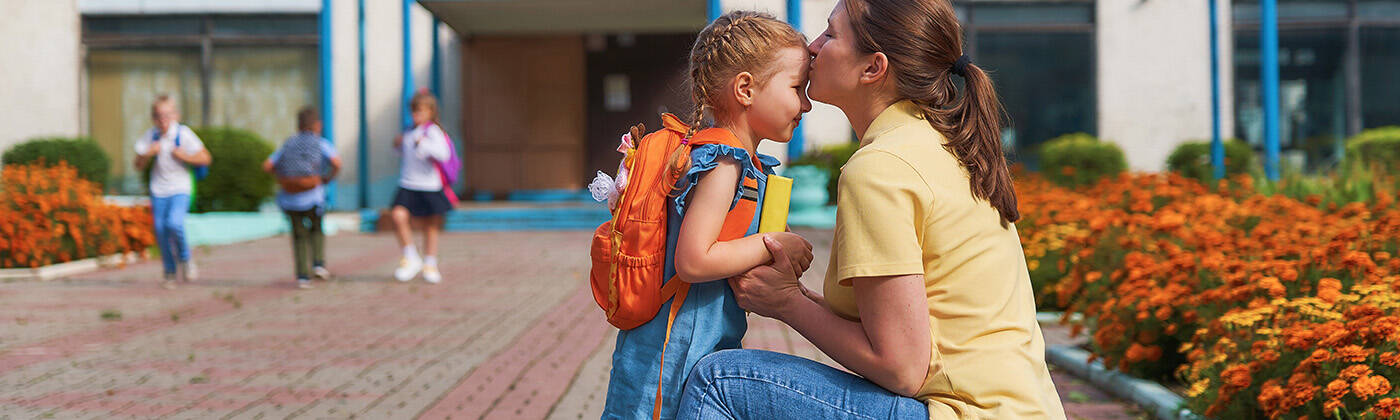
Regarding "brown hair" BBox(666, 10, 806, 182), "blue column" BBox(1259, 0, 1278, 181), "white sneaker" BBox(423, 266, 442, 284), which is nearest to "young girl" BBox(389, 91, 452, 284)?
"white sneaker" BBox(423, 266, 442, 284)

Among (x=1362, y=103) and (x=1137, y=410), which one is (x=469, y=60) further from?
(x=1137, y=410)

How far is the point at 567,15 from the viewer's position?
16969 millimetres

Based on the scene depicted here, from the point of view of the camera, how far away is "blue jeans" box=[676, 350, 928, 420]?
204 cm

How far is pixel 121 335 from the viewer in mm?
6793

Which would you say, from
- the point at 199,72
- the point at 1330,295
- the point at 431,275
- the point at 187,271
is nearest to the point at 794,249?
the point at 1330,295

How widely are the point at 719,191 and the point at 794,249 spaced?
0.18 meters

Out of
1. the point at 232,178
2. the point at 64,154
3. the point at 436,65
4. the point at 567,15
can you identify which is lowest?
the point at 232,178

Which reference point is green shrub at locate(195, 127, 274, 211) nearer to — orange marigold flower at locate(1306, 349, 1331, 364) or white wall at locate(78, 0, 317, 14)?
white wall at locate(78, 0, 317, 14)

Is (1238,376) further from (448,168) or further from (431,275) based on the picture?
(431,275)

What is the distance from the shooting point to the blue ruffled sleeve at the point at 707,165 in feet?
6.79

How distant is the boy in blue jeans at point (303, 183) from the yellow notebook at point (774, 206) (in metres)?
7.81

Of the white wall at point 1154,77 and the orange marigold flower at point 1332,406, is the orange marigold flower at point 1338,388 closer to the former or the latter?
the orange marigold flower at point 1332,406

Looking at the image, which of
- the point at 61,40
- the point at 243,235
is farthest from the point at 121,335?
the point at 61,40

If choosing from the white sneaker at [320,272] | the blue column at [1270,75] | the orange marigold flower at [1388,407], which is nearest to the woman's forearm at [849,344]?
the orange marigold flower at [1388,407]
